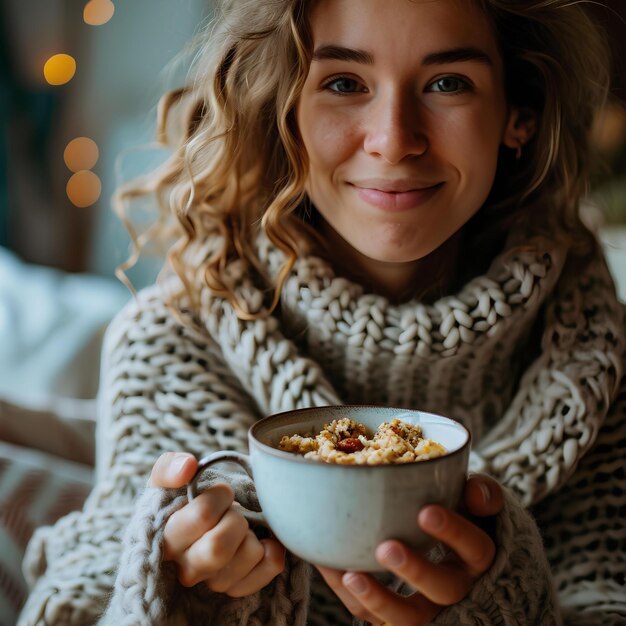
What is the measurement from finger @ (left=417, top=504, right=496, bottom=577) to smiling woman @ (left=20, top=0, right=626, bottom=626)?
0.16 feet

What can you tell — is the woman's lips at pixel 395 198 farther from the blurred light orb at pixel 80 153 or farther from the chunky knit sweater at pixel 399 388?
the blurred light orb at pixel 80 153

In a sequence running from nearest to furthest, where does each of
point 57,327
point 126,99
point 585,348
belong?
point 585,348 → point 57,327 → point 126,99

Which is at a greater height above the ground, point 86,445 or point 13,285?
point 13,285

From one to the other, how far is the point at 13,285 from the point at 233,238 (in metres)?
0.69

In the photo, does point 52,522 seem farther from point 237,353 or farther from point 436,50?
point 436,50

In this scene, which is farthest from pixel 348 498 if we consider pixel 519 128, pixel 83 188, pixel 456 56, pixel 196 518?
pixel 83 188

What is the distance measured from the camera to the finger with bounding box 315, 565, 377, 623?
573mm

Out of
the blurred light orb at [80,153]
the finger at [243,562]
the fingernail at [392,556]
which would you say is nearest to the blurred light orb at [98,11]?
the blurred light orb at [80,153]

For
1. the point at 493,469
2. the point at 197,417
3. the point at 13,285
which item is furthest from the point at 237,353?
the point at 13,285

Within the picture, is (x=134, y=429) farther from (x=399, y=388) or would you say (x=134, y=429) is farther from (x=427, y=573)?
(x=427, y=573)

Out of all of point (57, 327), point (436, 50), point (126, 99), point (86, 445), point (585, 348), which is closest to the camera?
point (436, 50)

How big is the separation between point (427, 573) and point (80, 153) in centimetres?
188

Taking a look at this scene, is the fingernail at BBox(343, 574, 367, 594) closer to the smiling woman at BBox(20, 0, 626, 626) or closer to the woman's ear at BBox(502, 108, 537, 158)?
the smiling woman at BBox(20, 0, 626, 626)

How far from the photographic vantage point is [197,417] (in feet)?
2.86
